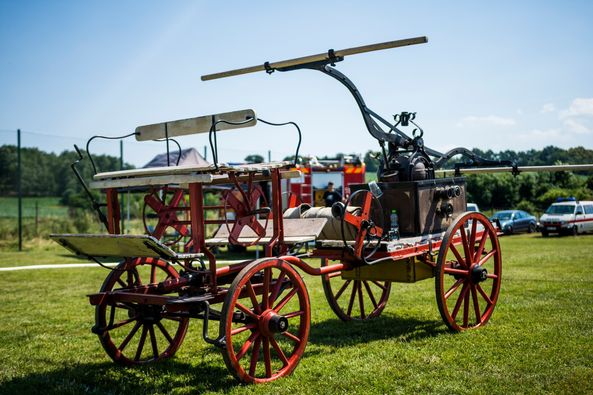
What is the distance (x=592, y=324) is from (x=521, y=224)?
970 inches

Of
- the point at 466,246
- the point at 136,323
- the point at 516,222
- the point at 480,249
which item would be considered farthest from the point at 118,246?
the point at 516,222

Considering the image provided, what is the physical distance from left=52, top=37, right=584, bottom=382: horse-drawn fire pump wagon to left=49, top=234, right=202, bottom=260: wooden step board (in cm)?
1

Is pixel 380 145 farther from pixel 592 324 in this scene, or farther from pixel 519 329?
pixel 592 324

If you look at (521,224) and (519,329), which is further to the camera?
(521,224)

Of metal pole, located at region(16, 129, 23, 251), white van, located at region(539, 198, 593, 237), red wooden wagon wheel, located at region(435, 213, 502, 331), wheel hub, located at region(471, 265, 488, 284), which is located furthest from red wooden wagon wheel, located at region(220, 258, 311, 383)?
white van, located at region(539, 198, 593, 237)

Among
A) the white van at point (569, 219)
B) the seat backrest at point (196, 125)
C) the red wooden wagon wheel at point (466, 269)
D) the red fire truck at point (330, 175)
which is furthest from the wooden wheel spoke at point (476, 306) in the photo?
the white van at point (569, 219)

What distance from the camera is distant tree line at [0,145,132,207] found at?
68.2 feet

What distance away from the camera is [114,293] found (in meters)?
5.10

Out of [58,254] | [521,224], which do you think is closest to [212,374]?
[58,254]

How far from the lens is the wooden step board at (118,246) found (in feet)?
14.4

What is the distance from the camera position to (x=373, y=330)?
702cm

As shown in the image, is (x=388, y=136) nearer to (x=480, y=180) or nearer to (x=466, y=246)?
(x=466, y=246)

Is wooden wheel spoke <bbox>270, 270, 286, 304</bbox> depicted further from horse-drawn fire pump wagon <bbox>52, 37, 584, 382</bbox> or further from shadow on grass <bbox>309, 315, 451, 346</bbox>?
shadow on grass <bbox>309, 315, 451, 346</bbox>

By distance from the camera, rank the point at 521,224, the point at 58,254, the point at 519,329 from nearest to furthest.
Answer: the point at 519,329 < the point at 58,254 < the point at 521,224
